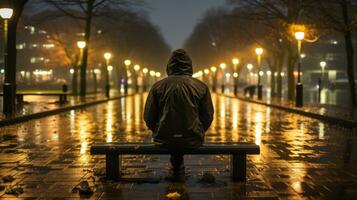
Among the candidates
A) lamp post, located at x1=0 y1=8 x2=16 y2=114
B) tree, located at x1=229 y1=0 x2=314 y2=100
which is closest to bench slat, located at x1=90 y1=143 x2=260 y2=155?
lamp post, located at x1=0 y1=8 x2=16 y2=114

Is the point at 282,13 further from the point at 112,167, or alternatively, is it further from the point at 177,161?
the point at 112,167

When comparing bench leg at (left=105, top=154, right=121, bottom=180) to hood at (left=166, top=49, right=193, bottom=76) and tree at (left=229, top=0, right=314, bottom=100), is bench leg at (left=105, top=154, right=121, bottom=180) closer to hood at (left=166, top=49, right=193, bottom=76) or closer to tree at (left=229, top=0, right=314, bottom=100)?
hood at (left=166, top=49, right=193, bottom=76)

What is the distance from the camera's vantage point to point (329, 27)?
89.9ft

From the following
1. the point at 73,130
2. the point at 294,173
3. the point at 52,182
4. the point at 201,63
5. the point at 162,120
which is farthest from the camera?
the point at 201,63

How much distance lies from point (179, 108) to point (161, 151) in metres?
0.81

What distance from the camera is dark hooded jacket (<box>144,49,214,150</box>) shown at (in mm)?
7543

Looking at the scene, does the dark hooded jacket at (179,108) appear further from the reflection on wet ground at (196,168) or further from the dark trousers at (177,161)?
the dark trousers at (177,161)

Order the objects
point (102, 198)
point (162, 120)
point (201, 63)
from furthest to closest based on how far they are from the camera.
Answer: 1. point (201, 63)
2. point (162, 120)
3. point (102, 198)

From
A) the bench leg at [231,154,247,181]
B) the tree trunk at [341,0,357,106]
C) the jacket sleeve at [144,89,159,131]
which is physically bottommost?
the bench leg at [231,154,247,181]

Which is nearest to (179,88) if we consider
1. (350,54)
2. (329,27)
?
(329,27)

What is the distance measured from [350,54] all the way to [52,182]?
2347cm

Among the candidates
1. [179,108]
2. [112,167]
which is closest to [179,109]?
[179,108]

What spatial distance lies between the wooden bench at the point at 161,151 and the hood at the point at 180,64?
105 cm

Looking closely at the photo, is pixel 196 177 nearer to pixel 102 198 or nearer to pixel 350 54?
pixel 102 198
